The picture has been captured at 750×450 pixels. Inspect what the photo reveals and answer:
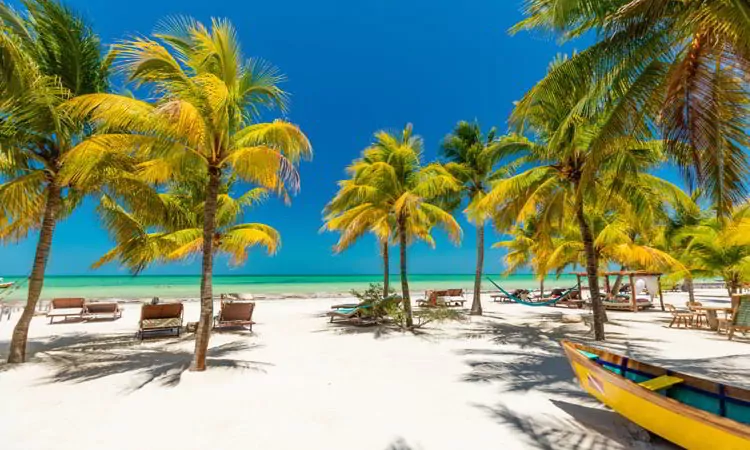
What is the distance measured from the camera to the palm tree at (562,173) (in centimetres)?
746

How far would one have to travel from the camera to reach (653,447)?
3256mm

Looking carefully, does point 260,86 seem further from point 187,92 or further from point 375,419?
point 375,419

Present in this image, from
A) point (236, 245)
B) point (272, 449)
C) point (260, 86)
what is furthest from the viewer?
point (236, 245)

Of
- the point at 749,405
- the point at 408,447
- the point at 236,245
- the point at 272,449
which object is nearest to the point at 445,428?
the point at 408,447

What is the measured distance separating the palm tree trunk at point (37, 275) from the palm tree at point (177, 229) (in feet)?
2.73

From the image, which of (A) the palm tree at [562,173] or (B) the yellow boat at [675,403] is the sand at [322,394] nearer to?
(B) the yellow boat at [675,403]

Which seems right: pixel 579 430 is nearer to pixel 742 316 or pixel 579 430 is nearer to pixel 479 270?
pixel 742 316

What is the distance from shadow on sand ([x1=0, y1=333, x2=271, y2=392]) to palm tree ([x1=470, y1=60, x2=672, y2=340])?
7048 mm

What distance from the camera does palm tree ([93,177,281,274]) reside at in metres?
7.36

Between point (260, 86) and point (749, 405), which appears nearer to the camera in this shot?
point (749, 405)

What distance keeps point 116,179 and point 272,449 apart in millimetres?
5608

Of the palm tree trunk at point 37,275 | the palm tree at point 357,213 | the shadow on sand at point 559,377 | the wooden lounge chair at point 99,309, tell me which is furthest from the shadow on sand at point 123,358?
the palm tree at point 357,213

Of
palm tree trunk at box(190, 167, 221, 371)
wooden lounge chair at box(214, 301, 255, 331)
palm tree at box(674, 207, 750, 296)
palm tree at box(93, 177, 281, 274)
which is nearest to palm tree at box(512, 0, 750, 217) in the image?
palm tree trunk at box(190, 167, 221, 371)

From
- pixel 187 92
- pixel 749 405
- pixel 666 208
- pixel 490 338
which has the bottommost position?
pixel 490 338
